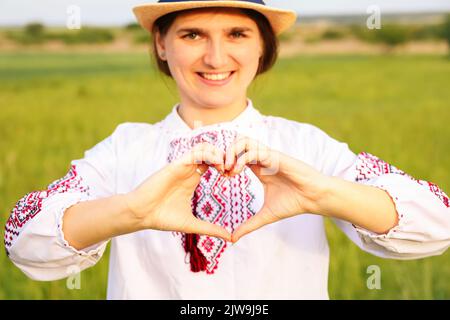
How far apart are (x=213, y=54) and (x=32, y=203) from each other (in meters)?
0.67

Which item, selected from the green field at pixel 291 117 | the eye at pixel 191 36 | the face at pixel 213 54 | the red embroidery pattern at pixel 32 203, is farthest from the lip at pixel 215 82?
the red embroidery pattern at pixel 32 203

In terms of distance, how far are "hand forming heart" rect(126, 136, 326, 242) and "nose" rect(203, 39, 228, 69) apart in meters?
0.39

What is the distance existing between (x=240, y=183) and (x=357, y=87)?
1118 centimetres

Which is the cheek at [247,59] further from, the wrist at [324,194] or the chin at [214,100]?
the wrist at [324,194]

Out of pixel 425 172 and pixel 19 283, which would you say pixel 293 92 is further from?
pixel 19 283

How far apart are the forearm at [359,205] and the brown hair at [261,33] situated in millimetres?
648

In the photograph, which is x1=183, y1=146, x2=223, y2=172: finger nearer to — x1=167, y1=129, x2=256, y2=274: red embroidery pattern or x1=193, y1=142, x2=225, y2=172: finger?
x1=193, y1=142, x2=225, y2=172: finger

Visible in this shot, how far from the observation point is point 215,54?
1.93 meters

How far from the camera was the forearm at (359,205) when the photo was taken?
1683 millimetres

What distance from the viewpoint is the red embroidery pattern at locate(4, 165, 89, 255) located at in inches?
73.2

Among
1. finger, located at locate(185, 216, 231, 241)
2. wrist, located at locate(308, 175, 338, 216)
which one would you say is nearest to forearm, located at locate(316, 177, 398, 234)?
wrist, located at locate(308, 175, 338, 216)

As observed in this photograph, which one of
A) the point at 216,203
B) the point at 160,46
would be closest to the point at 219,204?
the point at 216,203

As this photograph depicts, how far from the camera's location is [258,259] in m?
2.04

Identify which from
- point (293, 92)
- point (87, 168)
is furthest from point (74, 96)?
point (87, 168)
